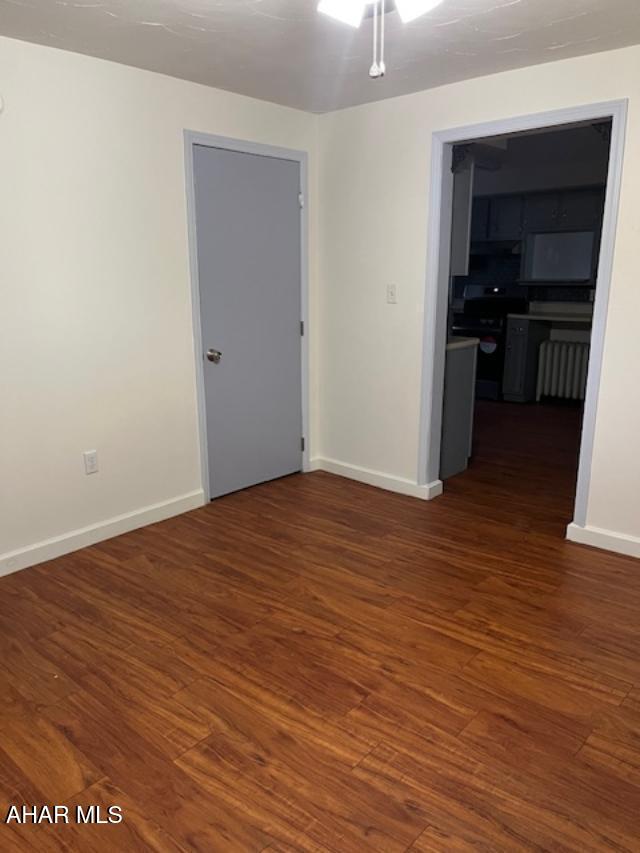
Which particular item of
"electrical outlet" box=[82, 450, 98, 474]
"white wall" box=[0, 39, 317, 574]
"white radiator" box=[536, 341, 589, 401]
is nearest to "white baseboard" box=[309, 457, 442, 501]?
"white wall" box=[0, 39, 317, 574]

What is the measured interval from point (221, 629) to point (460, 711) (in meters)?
1.00

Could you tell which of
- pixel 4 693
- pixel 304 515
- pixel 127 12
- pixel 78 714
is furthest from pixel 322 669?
pixel 127 12

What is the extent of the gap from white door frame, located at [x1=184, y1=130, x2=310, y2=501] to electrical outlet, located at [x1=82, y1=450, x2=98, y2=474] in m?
0.68

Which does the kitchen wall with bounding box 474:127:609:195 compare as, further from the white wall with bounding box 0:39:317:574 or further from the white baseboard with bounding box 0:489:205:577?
the white baseboard with bounding box 0:489:205:577

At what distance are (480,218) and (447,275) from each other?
402 cm

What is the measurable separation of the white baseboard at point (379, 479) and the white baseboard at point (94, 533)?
1.03m

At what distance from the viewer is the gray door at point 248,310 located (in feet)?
11.8

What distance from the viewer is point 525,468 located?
15.0ft

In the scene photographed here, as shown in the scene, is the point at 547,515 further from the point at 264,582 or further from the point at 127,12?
the point at 127,12

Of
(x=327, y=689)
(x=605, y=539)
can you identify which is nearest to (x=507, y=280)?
(x=605, y=539)

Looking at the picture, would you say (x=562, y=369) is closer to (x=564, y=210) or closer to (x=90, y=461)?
(x=564, y=210)

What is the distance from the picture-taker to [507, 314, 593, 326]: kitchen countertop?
648 centimetres

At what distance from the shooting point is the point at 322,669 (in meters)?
2.29

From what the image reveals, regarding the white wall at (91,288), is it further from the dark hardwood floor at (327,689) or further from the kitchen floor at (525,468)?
the kitchen floor at (525,468)
